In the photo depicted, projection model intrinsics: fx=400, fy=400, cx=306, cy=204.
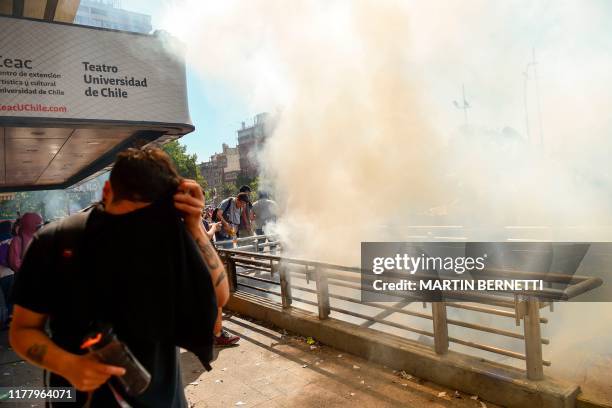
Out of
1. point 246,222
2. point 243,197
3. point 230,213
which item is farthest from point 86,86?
point 246,222

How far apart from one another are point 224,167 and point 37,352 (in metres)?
96.0

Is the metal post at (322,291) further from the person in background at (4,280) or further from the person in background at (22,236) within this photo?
the person in background at (4,280)

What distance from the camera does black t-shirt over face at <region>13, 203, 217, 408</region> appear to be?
54.2 inches

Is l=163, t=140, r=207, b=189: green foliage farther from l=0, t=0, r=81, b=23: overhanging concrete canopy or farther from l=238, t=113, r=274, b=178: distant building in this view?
l=0, t=0, r=81, b=23: overhanging concrete canopy

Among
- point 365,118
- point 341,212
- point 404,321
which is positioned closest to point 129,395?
point 404,321

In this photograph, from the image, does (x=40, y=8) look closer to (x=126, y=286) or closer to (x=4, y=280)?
(x=4, y=280)

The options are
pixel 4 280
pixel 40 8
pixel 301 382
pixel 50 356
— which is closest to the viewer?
pixel 50 356

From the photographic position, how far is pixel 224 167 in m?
95.1

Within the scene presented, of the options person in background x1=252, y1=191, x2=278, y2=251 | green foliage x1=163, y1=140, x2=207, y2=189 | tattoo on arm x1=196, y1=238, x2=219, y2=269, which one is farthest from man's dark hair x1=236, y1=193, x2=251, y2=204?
green foliage x1=163, y1=140, x2=207, y2=189

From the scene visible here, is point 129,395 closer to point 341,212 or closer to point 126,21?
point 341,212

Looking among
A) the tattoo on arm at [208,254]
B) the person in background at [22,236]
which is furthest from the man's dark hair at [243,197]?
the tattoo on arm at [208,254]

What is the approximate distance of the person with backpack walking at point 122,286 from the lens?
1366 millimetres

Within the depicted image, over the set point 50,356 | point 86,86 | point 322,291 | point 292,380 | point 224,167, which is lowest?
point 292,380

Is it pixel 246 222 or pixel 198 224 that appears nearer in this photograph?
pixel 198 224
